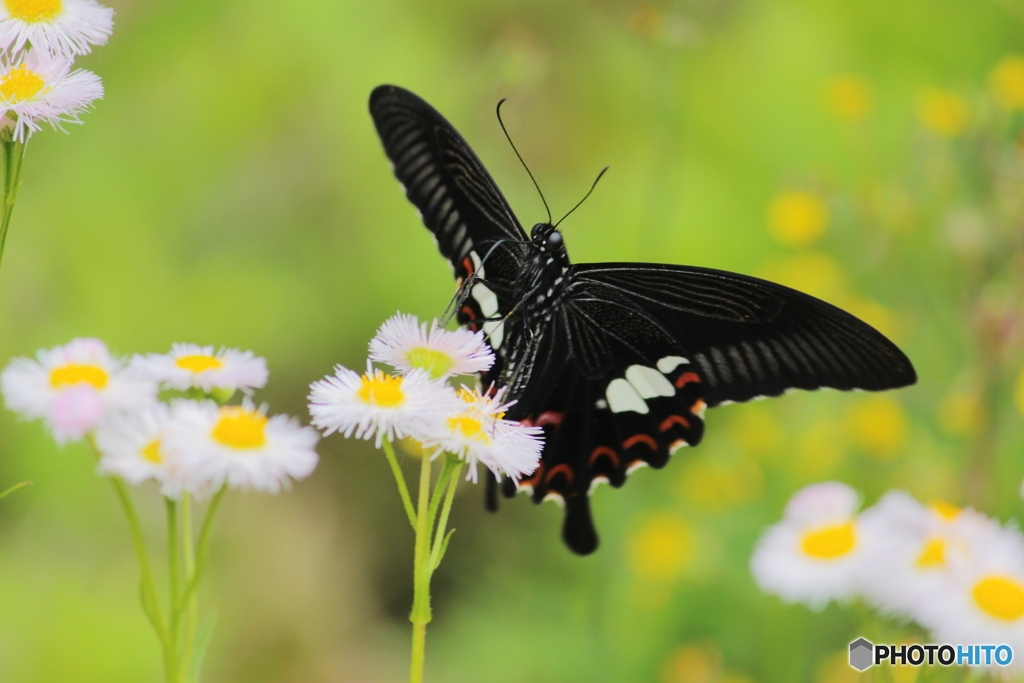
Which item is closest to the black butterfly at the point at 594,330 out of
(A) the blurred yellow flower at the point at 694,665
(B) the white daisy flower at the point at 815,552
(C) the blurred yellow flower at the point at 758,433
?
(B) the white daisy flower at the point at 815,552

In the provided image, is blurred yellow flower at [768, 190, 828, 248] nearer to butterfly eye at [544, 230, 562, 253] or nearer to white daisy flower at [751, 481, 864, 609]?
butterfly eye at [544, 230, 562, 253]

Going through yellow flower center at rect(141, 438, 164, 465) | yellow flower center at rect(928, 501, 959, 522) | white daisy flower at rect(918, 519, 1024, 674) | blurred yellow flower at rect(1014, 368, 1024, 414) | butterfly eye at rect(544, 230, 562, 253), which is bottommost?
yellow flower center at rect(141, 438, 164, 465)

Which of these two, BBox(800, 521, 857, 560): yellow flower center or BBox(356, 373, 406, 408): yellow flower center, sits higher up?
BBox(800, 521, 857, 560): yellow flower center

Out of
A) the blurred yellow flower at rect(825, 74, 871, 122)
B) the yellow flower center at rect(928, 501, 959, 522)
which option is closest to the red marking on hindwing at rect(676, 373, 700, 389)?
the yellow flower center at rect(928, 501, 959, 522)

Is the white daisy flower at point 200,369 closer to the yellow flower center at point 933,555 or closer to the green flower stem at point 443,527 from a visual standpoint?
the green flower stem at point 443,527

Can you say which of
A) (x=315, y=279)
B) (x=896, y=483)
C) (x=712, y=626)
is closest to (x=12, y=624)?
(x=315, y=279)

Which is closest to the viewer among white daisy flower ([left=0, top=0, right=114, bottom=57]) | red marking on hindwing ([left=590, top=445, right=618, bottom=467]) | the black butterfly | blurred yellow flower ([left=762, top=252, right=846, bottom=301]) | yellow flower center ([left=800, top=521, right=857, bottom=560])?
white daisy flower ([left=0, top=0, right=114, bottom=57])

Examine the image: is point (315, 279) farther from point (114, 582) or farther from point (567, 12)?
point (567, 12)
